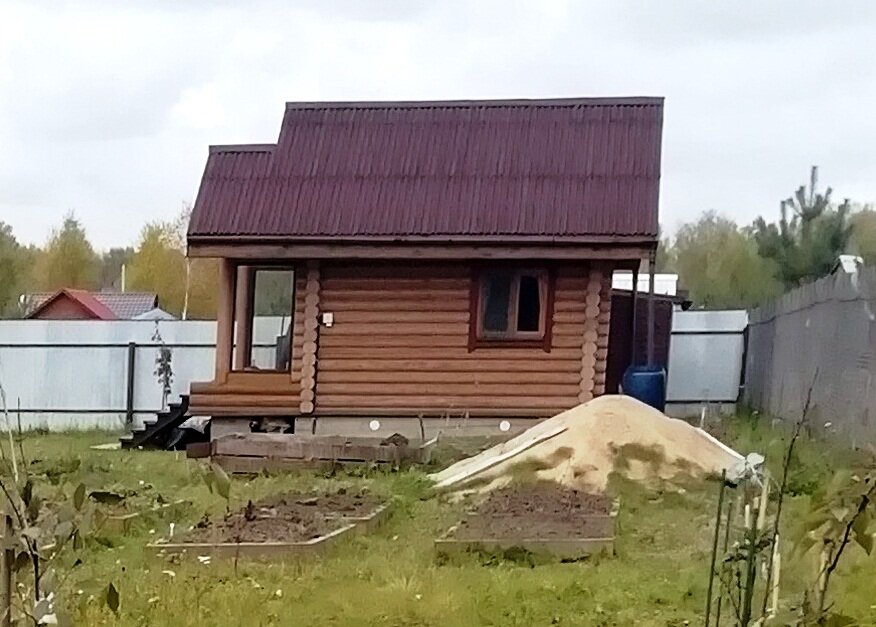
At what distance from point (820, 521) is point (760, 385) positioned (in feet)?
49.5

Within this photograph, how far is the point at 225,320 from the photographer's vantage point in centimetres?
1451

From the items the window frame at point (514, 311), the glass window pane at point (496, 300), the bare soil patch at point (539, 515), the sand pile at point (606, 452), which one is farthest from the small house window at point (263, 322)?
the bare soil patch at point (539, 515)

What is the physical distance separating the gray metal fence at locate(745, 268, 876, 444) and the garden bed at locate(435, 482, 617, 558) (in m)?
1.67

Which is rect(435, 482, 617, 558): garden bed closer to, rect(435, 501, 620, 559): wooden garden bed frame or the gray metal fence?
rect(435, 501, 620, 559): wooden garden bed frame

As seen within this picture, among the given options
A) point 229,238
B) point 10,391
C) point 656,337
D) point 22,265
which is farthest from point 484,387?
point 22,265

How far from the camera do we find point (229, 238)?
46.9 ft

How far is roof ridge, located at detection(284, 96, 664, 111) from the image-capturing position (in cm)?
1523

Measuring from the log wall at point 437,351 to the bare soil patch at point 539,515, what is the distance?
453 cm

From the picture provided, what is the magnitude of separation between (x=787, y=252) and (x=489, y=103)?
11173 millimetres

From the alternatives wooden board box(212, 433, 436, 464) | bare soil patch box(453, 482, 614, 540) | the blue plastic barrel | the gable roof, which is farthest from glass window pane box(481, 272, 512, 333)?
the gable roof

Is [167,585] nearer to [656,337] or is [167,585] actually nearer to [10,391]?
[656,337]

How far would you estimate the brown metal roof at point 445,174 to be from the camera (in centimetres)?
1401

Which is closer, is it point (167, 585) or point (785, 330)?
point (167, 585)

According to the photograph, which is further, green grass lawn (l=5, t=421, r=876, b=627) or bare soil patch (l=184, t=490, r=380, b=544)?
bare soil patch (l=184, t=490, r=380, b=544)
